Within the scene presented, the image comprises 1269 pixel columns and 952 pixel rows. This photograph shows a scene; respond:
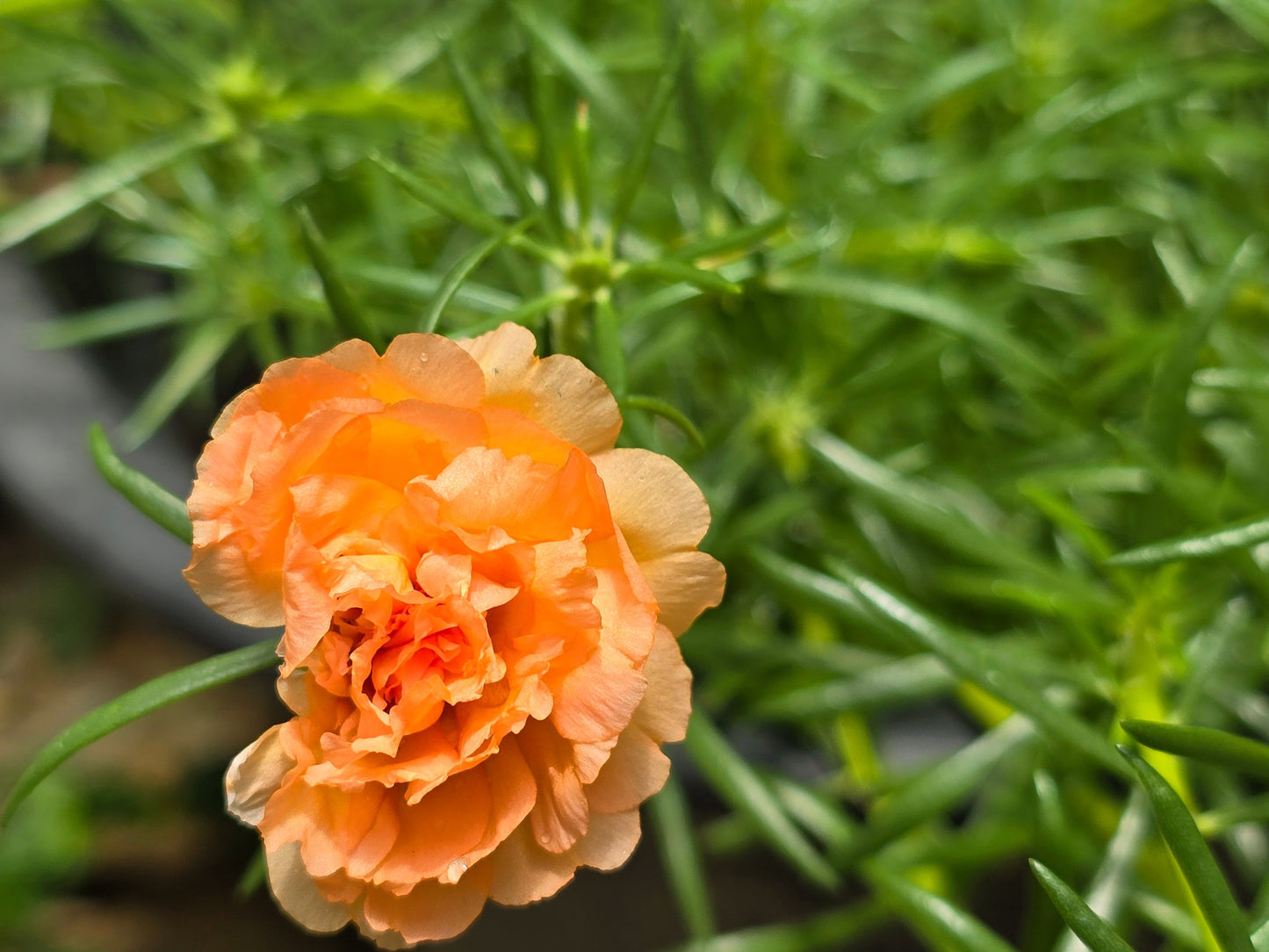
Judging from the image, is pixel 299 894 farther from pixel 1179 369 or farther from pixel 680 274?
pixel 1179 369

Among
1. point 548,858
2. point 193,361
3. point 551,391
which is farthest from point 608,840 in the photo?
point 193,361

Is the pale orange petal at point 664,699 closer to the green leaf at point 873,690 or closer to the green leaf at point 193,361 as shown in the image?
the green leaf at point 873,690

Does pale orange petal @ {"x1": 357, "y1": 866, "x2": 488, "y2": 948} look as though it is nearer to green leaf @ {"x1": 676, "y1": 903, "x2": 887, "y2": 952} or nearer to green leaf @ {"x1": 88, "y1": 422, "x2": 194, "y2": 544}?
green leaf @ {"x1": 88, "y1": 422, "x2": 194, "y2": 544}

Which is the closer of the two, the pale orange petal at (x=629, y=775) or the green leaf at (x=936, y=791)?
the pale orange petal at (x=629, y=775)

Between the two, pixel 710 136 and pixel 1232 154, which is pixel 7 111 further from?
pixel 1232 154

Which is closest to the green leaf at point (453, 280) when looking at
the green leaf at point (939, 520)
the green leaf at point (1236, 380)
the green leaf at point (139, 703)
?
the green leaf at point (139, 703)

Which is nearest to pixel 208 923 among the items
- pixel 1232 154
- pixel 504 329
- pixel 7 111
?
pixel 7 111

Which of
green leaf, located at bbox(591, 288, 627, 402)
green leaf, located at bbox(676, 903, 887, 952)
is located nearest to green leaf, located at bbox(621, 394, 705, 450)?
green leaf, located at bbox(591, 288, 627, 402)
